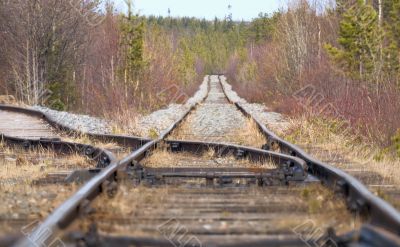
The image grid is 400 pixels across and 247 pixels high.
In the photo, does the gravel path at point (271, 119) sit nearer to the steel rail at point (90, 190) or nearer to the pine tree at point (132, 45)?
the pine tree at point (132, 45)

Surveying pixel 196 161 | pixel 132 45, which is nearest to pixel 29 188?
pixel 196 161

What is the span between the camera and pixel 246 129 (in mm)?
14047

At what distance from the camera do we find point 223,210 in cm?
438

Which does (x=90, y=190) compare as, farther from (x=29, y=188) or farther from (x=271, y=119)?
(x=271, y=119)

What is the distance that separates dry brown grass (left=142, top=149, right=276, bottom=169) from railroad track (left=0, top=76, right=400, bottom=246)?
3.20 feet

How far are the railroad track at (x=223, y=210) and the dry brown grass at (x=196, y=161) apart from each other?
974 mm

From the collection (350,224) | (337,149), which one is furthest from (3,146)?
(350,224)

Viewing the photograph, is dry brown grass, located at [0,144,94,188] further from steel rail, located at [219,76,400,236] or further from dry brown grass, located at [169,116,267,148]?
dry brown grass, located at [169,116,267,148]

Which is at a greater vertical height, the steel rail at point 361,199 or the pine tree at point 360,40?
the pine tree at point 360,40

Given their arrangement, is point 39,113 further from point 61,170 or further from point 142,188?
point 142,188

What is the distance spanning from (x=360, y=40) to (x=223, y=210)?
1645 cm

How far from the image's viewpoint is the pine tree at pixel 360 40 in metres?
19.3

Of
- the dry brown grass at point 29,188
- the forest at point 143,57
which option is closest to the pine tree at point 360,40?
the forest at point 143,57

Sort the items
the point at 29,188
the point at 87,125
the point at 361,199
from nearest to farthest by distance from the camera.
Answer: the point at 361,199 → the point at 29,188 → the point at 87,125
